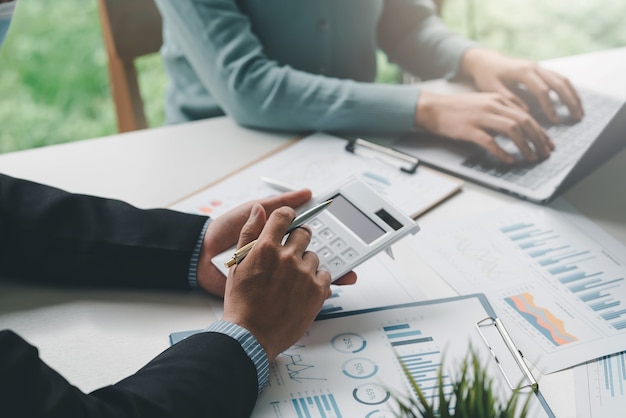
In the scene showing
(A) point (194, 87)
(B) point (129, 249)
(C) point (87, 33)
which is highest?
(B) point (129, 249)

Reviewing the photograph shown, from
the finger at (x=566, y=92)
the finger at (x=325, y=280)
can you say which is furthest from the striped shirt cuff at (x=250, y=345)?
the finger at (x=566, y=92)

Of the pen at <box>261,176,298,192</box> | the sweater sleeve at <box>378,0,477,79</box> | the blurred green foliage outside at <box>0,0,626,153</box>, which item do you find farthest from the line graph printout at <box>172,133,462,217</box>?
the blurred green foliage outside at <box>0,0,626,153</box>

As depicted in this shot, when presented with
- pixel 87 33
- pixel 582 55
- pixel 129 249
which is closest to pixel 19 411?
pixel 129 249

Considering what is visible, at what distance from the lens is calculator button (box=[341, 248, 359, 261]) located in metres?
0.94

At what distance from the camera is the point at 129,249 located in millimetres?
1010

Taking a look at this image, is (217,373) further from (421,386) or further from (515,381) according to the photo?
(515,381)

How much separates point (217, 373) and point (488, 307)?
0.34 meters

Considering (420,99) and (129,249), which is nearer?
(129,249)

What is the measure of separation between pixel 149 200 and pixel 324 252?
0.35m

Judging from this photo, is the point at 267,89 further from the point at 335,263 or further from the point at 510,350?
the point at 510,350

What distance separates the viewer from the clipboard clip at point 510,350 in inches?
31.8

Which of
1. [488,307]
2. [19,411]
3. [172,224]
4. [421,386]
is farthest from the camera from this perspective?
[172,224]

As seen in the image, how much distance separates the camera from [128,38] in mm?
1674

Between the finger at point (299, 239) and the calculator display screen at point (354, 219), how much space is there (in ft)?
0.22
